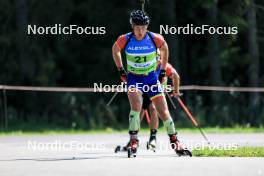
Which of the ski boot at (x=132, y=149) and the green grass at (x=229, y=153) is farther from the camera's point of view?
the green grass at (x=229, y=153)

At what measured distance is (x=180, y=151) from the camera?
13.8m

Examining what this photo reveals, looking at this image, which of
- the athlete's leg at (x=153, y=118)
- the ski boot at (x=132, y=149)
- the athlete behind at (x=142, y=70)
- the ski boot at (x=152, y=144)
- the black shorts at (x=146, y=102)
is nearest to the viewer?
the ski boot at (x=132, y=149)

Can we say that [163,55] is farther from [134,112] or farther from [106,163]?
[106,163]

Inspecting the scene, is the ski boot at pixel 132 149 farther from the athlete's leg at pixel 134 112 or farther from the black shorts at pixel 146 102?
the black shorts at pixel 146 102

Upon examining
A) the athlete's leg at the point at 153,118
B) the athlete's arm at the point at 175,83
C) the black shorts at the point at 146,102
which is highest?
the athlete's arm at the point at 175,83

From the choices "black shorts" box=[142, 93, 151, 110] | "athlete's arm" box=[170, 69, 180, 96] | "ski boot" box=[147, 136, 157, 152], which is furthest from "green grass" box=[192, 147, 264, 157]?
"black shorts" box=[142, 93, 151, 110]

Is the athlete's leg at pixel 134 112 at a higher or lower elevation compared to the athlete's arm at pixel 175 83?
lower

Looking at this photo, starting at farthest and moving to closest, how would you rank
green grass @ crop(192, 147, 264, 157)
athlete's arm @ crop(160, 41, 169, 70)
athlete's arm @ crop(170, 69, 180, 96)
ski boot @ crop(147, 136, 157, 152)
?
1. ski boot @ crop(147, 136, 157, 152)
2. athlete's arm @ crop(170, 69, 180, 96)
3. athlete's arm @ crop(160, 41, 169, 70)
4. green grass @ crop(192, 147, 264, 157)

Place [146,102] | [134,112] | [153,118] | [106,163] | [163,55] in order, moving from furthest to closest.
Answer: [146,102], [153,118], [163,55], [134,112], [106,163]

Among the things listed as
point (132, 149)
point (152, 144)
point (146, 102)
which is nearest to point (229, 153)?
point (132, 149)

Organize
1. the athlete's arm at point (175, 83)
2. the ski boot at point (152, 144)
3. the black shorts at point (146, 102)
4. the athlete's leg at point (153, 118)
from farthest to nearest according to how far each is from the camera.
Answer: the black shorts at point (146, 102), the athlete's leg at point (153, 118), the ski boot at point (152, 144), the athlete's arm at point (175, 83)

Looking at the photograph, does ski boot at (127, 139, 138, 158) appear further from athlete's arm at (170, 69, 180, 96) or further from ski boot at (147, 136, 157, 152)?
athlete's arm at (170, 69, 180, 96)

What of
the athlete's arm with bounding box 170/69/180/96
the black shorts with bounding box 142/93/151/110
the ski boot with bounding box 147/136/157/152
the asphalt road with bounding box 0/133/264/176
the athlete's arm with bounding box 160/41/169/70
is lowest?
the asphalt road with bounding box 0/133/264/176

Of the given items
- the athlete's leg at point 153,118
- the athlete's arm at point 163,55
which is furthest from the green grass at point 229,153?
the athlete's arm at point 163,55
